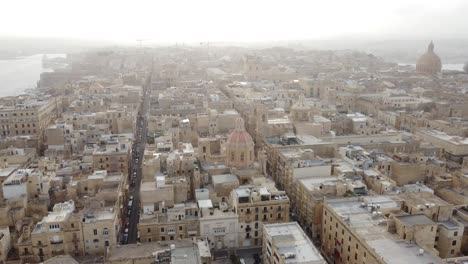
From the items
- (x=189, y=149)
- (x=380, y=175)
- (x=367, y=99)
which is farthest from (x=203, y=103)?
(x=380, y=175)

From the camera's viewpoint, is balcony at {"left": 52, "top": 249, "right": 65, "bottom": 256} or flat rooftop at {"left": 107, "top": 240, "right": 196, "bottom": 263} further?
balcony at {"left": 52, "top": 249, "right": 65, "bottom": 256}

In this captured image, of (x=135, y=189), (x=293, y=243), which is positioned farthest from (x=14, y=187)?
(x=293, y=243)

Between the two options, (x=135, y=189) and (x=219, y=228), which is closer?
(x=219, y=228)

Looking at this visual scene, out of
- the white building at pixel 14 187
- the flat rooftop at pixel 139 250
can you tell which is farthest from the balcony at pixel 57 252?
the white building at pixel 14 187

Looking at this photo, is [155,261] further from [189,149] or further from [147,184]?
[189,149]

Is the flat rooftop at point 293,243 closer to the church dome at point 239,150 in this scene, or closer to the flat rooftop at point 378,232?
the flat rooftop at point 378,232

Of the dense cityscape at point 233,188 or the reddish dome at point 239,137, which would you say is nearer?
the dense cityscape at point 233,188

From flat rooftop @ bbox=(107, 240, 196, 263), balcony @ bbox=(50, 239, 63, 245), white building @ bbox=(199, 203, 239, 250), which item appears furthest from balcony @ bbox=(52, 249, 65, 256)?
white building @ bbox=(199, 203, 239, 250)

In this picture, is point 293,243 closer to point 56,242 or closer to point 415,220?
point 415,220

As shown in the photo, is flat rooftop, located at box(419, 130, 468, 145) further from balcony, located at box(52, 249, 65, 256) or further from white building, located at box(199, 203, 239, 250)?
balcony, located at box(52, 249, 65, 256)
